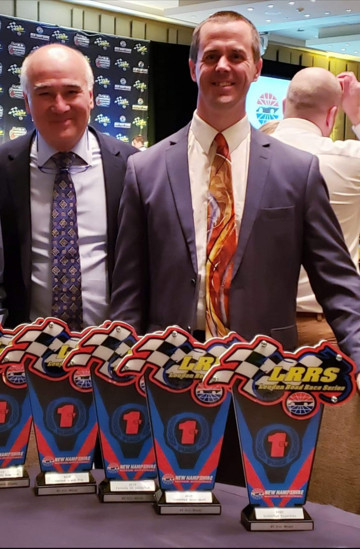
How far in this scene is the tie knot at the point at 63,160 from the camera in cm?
237

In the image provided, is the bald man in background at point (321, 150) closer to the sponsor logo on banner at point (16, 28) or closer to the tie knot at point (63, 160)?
the tie knot at point (63, 160)

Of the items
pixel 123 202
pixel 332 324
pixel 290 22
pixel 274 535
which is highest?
pixel 290 22

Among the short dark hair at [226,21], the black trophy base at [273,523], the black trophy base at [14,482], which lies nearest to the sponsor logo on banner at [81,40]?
the short dark hair at [226,21]

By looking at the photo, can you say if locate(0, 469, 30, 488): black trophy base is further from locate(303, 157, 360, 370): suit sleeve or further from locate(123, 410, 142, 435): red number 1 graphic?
locate(303, 157, 360, 370): suit sleeve

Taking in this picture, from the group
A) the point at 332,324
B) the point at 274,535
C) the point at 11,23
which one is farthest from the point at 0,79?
the point at 274,535

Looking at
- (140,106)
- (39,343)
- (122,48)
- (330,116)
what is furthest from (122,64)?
(39,343)

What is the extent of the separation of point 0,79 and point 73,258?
7.00m

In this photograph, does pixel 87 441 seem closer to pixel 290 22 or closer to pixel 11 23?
pixel 11 23

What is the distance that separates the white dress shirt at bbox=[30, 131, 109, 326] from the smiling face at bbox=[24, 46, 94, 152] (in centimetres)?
6

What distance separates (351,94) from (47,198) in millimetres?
1544

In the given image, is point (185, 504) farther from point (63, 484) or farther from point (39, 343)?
point (39, 343)

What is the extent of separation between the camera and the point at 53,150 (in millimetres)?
2367

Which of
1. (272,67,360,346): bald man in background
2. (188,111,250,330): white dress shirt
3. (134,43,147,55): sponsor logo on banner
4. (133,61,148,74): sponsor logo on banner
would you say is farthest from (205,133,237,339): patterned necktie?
(134,43,147,55): sponsor logo on banner

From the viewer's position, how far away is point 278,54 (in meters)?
12.9
